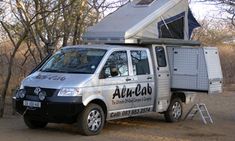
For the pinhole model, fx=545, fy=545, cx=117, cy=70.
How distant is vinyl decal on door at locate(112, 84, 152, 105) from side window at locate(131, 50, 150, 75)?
0.35 meters

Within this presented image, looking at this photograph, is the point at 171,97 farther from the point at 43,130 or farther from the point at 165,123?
the point at 43,130

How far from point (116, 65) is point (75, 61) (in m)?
0.91

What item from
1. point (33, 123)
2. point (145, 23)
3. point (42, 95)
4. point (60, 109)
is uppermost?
point (145, 23)

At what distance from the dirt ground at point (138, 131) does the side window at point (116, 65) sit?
1297 millimetres

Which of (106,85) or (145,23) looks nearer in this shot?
(106,85)

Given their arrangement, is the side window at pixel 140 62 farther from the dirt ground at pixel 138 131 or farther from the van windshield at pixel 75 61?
the dirt ground at pixel 138 131

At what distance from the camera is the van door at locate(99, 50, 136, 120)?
11.7 metres

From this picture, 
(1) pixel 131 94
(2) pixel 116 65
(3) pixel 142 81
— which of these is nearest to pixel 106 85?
(2) pixel 116 65

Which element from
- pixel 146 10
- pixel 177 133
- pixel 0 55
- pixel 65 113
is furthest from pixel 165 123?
pixel 0 55

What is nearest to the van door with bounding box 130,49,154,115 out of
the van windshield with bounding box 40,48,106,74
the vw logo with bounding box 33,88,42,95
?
the van windshield with bounding box 40,48,106,74

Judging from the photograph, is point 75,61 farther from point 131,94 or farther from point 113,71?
point 131,94

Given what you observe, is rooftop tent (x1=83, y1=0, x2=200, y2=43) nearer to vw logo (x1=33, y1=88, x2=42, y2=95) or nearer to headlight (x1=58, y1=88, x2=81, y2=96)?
headlight (x1=58, y1=88, x2=81, y2=96)

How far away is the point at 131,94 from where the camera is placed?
12453 millimetres

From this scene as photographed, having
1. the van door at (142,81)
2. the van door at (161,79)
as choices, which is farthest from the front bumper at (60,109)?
the van door at (161,79)
